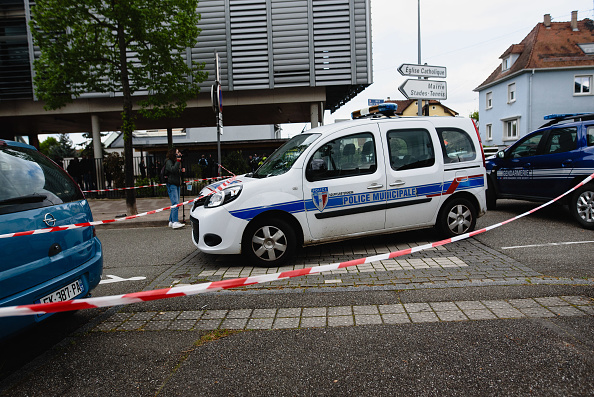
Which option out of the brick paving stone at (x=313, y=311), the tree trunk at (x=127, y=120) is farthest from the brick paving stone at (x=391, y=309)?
the tree trunk at (x=127, y=120)

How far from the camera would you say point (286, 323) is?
3500 millimetres

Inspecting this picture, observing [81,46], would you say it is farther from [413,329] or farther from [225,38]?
[413,329]

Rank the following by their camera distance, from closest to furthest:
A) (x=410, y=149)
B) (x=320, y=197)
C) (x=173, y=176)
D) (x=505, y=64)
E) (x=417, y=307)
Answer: (x=417, y=307), (x=320, y=197), (x=410, y=149), (x=173, y=176), (x=505, y=64)

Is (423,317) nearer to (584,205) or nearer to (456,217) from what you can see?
(456,217)

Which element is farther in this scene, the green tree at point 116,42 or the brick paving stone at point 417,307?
the green tree at point 116,42

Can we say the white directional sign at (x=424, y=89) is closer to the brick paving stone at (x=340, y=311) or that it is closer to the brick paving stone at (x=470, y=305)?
the brick paving stone at (x=470, y=305)

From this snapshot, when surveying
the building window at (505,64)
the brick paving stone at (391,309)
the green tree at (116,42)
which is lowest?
the brick paving stone at (391,309)

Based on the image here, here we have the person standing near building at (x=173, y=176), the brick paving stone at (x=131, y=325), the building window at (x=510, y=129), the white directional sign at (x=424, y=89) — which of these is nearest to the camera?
the brick paving stone at (x=131, y=325)

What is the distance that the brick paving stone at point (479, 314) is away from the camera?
343cm

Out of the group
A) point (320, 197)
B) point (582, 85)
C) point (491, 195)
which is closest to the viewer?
point (320, 197)

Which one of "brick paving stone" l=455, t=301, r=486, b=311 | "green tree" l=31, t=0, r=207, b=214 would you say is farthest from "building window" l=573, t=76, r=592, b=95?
"brick paving stone" l=455, t=301, r=486, b=311

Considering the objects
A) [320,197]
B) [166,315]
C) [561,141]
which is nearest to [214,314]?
[166,315]

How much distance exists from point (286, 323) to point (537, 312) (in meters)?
2.13

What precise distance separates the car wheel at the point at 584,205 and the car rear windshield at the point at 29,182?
743 cm
